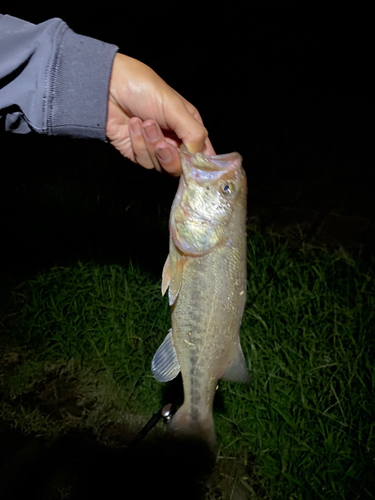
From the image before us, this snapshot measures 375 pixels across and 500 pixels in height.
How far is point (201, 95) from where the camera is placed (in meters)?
8.80

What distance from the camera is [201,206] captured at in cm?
225

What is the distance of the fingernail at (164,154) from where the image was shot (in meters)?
2.26

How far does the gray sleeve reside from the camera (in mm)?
2141

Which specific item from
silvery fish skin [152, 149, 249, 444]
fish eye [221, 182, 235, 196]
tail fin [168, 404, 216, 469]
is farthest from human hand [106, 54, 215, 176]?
tail fin [168, 404, 216, 469]

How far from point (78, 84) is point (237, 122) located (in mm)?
6762

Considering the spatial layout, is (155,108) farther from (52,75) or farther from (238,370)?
(238,370)

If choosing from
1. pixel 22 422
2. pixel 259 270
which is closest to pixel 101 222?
pixel 259 270

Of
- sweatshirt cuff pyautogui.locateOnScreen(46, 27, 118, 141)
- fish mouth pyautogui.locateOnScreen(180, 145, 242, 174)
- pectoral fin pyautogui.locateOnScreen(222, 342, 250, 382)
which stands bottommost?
pectoral fin pyautogui.locateOnScreen(222, 342, 250, 382)

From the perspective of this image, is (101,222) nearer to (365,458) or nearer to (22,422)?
(22,422)

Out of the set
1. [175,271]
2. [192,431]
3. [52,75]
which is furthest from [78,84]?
[192,431]

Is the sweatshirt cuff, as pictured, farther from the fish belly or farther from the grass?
the grass

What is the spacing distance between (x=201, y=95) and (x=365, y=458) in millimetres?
7440

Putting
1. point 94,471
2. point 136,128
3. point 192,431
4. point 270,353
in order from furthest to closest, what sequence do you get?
point 270,353
point 94,471
point 136,128
point 192,431

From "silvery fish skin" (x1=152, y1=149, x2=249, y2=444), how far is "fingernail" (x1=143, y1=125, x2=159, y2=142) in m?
0.18
